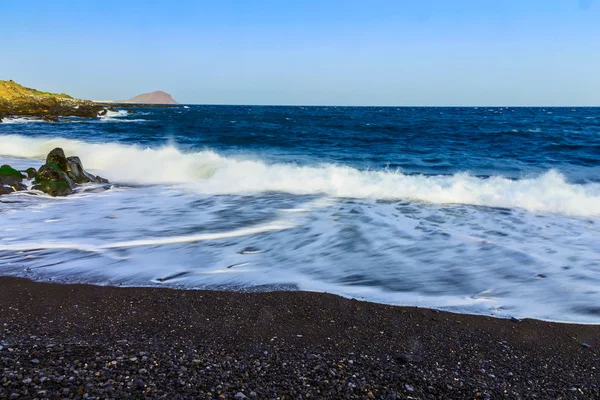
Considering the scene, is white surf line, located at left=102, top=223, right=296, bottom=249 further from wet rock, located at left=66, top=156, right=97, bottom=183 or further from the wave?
wet rock, located at left=66, top=156, right=97, bottom=183

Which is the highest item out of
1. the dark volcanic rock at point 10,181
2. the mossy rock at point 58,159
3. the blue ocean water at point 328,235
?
the mossy rock at point 58,159

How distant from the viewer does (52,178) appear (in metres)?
9.88

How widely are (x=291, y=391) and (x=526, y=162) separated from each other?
17.4 metres

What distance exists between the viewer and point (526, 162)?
56.8 feet

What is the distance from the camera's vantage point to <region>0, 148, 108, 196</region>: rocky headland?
9500mm

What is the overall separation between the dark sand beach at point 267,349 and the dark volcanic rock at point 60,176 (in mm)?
5720

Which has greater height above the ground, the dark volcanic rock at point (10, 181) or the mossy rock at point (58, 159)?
the mossy rock at point (58, 159)

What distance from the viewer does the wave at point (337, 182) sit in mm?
9438

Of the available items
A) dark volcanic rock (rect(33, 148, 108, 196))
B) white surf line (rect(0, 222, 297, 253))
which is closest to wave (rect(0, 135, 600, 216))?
dark volcanic rock (rect(33, 148, 108, 196))

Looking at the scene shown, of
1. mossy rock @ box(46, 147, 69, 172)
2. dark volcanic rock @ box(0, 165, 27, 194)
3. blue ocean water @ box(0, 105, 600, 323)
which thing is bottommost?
blue ocean water @ box(0, 105, 600, 323)

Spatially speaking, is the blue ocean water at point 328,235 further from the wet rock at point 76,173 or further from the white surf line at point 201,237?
the wet rock at point 76,173

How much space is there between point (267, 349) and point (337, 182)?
8.59m

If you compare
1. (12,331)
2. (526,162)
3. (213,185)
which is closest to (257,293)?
(12,331)

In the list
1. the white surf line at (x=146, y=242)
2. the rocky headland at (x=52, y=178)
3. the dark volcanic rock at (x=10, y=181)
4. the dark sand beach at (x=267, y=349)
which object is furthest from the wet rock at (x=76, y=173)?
the dark sand beach at (x=267, y=349)
